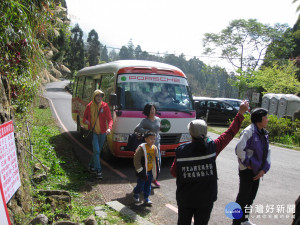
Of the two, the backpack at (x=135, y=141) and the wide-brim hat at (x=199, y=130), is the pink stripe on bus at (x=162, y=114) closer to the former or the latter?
the backpack at (x=135, y=141)

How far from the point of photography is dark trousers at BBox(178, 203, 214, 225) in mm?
2820

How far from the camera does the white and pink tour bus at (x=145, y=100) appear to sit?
261 inches

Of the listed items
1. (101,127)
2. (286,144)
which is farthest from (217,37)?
(101,127)

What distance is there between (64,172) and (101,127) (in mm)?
1341

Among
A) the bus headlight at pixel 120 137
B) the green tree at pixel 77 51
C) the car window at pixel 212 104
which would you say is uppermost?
the green tree at pixel 77 51

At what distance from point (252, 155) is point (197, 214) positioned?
53.0 inches

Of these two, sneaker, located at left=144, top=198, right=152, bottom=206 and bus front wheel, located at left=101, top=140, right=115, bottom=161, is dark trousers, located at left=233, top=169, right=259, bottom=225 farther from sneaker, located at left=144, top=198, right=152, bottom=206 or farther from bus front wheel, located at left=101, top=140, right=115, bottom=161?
bus front wheel, located at left=101, top=140, right=115, bottom=161

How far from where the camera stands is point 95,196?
5000 millimetres

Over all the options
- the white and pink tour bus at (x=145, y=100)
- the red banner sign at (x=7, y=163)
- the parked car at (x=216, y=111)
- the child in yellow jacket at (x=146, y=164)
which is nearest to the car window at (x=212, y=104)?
the parked car at (x=216, y=111)

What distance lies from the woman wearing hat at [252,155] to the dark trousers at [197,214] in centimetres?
113

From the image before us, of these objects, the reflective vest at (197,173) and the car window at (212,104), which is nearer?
the reflective vest at (197,173)

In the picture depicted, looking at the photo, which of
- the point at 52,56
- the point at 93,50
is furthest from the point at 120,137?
the point at 93,50

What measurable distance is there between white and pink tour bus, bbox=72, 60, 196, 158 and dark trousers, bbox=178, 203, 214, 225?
3777 mm

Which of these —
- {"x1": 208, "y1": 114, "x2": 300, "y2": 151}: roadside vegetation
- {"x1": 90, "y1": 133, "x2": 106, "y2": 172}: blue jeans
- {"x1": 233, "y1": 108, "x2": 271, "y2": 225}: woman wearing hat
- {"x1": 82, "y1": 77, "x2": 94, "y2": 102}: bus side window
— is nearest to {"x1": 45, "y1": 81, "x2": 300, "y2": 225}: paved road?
{"x1": 90, "y1": 133, "x2": 106, "y2": 172}: blue jeans
